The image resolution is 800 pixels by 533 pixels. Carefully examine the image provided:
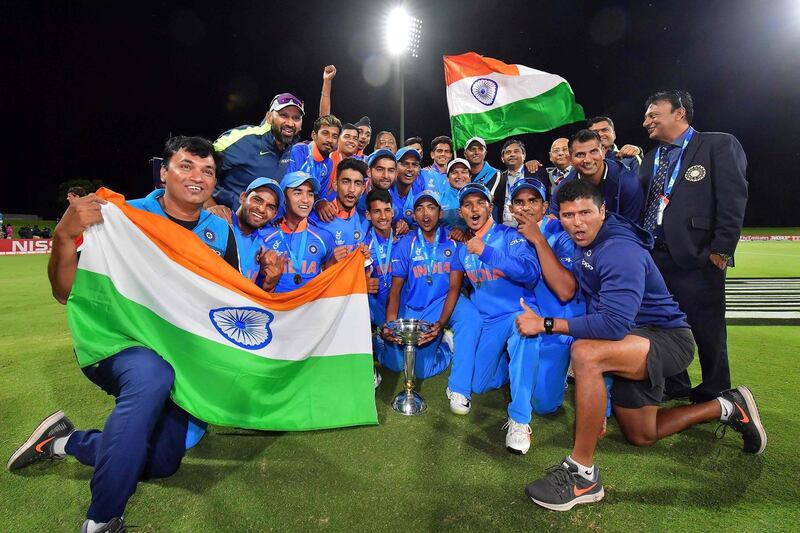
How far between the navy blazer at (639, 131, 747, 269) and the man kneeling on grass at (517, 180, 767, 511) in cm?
86

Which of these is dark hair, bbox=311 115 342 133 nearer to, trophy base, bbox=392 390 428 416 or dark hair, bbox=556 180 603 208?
dark hair, bbox=556 180 603 208

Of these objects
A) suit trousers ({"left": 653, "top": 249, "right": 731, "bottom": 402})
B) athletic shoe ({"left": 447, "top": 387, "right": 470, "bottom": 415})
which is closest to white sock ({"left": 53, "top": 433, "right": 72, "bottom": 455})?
athletic shoe ({"left": 447, "top": 387, "right": 470, "bottom": 415})

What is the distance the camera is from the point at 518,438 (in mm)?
3111

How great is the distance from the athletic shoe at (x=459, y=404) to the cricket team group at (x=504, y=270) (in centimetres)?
3

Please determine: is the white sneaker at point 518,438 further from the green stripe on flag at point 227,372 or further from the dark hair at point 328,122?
the dark hair at point 328,122

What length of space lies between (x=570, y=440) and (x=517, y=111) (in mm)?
6768

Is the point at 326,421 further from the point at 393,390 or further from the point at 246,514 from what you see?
the point at 393,390

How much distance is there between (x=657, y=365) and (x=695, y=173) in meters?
1.98

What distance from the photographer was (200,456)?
305 cm

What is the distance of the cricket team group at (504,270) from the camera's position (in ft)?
8.38

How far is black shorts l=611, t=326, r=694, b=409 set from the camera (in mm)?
2889

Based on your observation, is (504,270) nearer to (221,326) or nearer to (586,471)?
(586,471)

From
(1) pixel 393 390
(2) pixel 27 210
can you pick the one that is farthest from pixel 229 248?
(2) pixel 27 210

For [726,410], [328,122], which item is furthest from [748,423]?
[328,122]
